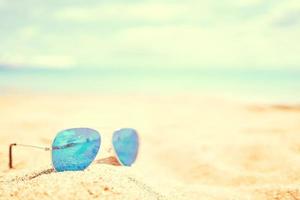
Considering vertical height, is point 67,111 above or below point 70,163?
above

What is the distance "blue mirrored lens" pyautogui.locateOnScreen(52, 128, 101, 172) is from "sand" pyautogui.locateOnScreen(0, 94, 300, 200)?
4.3 inches

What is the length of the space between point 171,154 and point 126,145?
5.24 feet

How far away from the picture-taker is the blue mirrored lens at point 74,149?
3607 millimetres

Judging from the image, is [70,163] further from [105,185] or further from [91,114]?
[91,114]

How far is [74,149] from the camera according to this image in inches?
146

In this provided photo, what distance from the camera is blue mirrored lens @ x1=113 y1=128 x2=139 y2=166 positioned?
4.44 metres

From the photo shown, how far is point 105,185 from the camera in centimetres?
318

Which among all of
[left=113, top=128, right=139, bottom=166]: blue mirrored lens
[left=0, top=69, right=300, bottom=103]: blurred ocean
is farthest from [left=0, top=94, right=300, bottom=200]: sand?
[left=0, top=69, right=300, bottom=103]: blurred ocean

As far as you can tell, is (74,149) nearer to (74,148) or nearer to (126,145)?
(74,148)

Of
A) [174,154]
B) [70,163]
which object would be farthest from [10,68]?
[70,163]

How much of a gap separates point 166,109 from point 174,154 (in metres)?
4.86

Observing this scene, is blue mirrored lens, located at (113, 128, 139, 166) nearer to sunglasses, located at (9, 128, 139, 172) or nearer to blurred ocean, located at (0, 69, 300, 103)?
sunglasses, located at (9, 128, 139, 172)

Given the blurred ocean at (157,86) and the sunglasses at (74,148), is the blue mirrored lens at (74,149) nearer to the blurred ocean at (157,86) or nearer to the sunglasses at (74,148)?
the sunglasses at (74,148)

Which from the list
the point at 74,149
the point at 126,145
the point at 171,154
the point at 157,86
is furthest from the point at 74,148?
the point at 157,86
